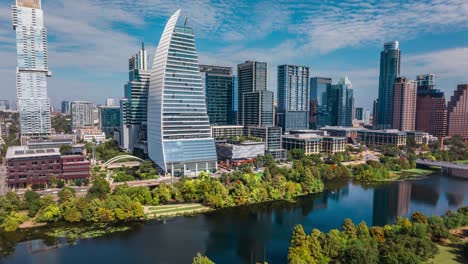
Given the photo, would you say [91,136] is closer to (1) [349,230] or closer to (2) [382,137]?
(2) [382,137]

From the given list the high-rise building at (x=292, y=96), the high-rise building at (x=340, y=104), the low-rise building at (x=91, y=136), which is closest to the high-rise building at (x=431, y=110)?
the high-rise building at (x=340, y=104)

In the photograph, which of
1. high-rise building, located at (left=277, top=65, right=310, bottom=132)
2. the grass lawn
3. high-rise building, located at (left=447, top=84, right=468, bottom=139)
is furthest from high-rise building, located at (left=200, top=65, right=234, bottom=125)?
high-rise building, located at (left=447, top=84, right=468, bottom=139)

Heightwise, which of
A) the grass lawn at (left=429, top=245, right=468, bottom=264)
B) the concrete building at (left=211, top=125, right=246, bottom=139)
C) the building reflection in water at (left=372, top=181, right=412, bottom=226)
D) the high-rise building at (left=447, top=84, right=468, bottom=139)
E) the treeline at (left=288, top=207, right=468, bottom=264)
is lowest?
the building reflection in water at (left=372, top=181, right=412, bottom=226)

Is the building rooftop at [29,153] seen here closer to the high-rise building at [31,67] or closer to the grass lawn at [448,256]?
the high-rise building at [31,67]

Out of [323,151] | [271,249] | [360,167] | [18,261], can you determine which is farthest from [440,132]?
[18,261]

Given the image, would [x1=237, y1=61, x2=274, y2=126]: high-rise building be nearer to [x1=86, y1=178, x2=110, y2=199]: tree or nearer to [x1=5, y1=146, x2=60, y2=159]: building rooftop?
[x1=5, y1=146, x2=60, y2=159]: building rooftop

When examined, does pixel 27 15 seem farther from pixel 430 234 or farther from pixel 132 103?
pixel 430 234

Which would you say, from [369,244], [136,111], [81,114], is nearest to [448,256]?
[369,244]
